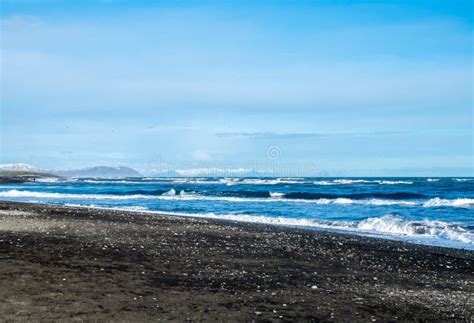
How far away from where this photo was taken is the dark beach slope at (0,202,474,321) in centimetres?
696

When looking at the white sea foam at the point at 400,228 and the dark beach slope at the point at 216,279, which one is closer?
the dark beach slope at the point at 216,279

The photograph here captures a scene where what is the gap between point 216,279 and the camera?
9.08 m

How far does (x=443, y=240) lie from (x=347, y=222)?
6835 mm

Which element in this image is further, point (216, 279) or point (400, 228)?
point (400, 228)

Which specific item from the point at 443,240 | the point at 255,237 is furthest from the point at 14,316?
the point at 443,240

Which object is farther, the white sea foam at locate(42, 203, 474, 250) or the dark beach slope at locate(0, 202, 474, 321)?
the white sea foam at locate(42, 203, 474, 250)

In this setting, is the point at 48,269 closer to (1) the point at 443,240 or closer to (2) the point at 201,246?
(2) the point at 201,246

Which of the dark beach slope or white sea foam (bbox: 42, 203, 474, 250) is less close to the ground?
the dark beach slope

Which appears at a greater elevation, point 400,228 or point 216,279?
point 216,279

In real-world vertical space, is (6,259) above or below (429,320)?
above

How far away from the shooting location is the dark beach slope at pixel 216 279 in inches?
274

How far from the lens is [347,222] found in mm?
26203

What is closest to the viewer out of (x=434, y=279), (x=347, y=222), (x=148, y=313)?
(x=148, y=313)

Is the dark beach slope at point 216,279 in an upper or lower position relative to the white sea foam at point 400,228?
upper
